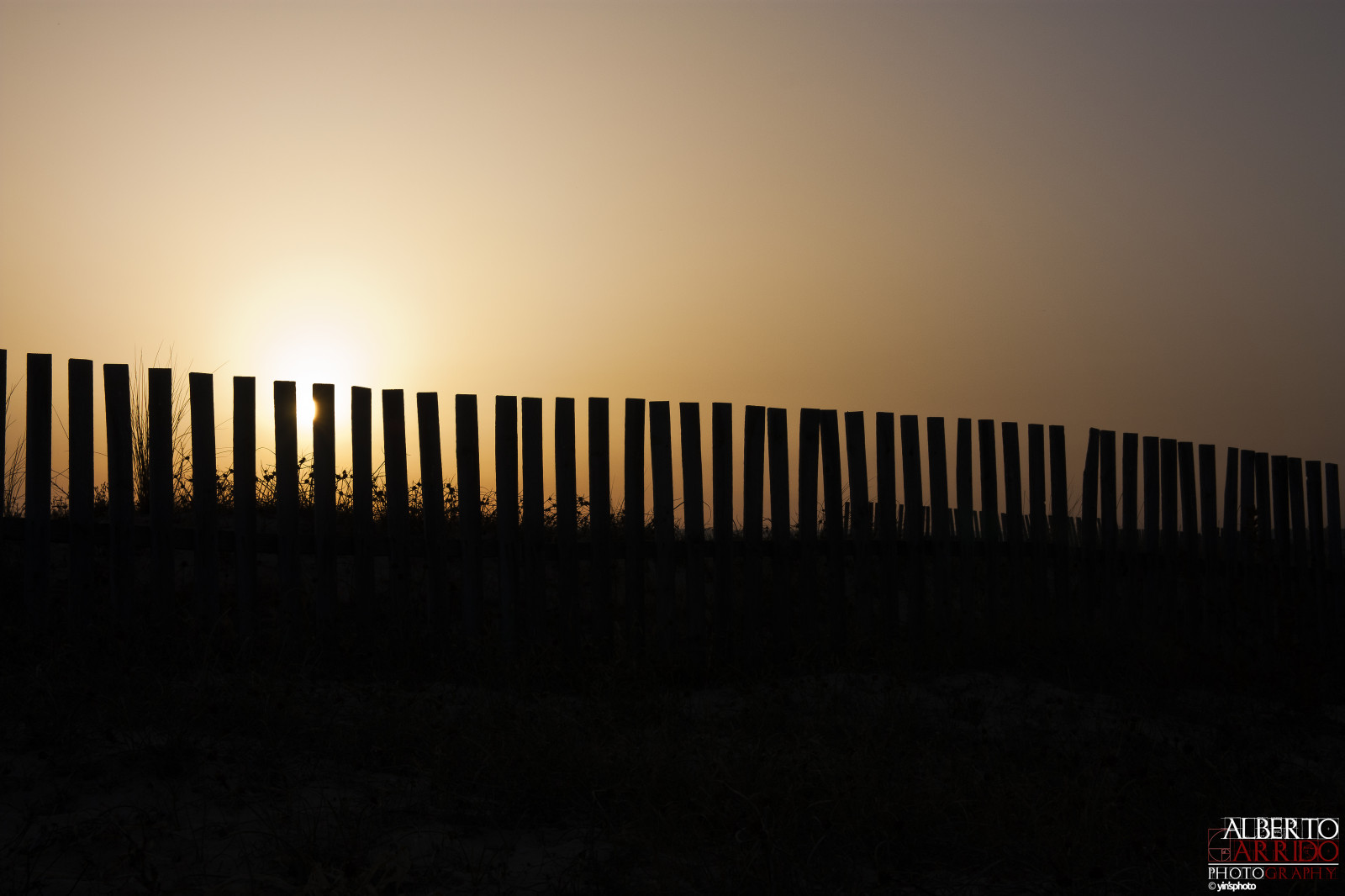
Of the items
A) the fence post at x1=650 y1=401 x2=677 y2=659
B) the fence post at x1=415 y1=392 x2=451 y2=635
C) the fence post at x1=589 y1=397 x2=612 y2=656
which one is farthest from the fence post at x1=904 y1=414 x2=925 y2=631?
the fence post at x1=415 y1=392 x2=451 y2=635

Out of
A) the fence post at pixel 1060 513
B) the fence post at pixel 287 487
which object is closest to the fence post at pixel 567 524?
the fence post at pixel 287 487

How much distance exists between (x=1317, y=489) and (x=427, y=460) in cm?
1018

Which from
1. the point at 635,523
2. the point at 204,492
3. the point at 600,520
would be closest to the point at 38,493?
the point at 204,492

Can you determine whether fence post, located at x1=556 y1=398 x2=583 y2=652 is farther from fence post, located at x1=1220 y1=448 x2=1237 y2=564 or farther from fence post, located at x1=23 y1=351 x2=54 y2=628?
fence post, located at x1=1220 y1=448 x2=1237 y2=564

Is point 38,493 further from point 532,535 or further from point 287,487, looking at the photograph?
point 532,535

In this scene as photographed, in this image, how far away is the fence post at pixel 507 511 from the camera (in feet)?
20.4

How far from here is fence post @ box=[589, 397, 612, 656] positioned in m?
6.33

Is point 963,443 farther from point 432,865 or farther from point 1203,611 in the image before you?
point 432,865

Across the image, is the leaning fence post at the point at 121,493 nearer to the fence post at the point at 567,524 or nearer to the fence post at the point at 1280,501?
the fence post at the point at 567,524

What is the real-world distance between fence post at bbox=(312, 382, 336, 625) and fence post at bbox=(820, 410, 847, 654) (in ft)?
11.6

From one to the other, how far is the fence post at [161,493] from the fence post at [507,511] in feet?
6.69

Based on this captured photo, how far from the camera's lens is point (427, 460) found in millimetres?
6273

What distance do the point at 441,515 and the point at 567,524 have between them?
842 mm

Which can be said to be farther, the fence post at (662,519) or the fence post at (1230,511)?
the fence post at (1230,511)
